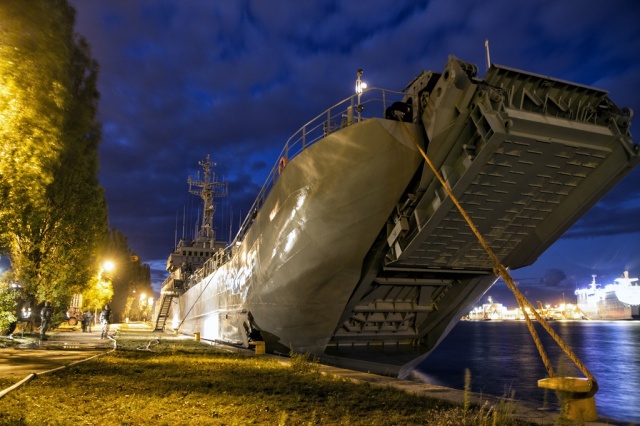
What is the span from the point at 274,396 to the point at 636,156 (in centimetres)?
980

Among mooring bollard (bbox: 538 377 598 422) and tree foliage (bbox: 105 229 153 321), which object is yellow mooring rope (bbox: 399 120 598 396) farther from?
tree foliage (bbox: 105 229 153 321)

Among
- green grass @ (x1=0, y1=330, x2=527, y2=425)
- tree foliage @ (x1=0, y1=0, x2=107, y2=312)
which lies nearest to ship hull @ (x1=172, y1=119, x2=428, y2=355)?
green grass @ (x1=0, y1=330, x2=527, y2=425)

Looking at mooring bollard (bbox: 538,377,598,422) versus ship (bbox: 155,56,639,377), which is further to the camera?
ship (bbox: 155,56,639,377)

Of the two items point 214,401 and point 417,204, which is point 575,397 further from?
point 417,204

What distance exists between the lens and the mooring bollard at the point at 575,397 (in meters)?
5.31

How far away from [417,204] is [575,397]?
644 centimetres

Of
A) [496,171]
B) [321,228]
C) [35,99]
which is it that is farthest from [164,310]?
[496,171]

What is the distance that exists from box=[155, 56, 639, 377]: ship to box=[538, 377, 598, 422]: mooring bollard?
517 centimetres

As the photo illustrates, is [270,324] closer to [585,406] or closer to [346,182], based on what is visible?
[346,182]

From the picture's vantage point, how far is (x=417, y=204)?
11.3m

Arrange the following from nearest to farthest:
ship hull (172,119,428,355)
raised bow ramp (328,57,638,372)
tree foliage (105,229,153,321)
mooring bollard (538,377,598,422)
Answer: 1. mooring bollard (538,377,598,422)
2. raised bow ramp (328,57,638,372)
3. ship hull (172,119,428,355)
4. tree foliage (105,229,153,321)

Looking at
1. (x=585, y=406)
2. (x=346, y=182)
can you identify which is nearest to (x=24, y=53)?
(x=346, y=182)

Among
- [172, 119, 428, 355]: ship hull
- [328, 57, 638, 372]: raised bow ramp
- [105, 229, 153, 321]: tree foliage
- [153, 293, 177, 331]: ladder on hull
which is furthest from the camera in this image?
[105, 229, 153, 321]: tree foliage

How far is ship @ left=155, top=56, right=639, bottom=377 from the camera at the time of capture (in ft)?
31.9
